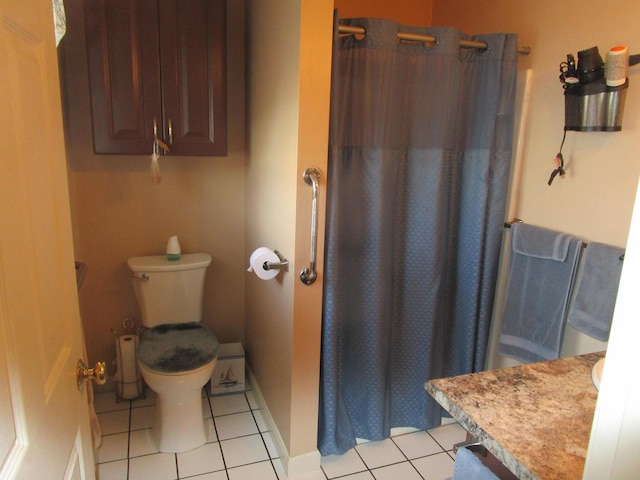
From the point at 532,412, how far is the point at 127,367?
2081 millimetres

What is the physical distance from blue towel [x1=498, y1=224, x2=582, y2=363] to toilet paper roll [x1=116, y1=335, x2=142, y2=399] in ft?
6.10

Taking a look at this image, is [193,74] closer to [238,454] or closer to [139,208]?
[139,208]

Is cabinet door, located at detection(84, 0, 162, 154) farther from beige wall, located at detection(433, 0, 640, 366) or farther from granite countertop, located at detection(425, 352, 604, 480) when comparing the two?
granite countertop, located at detection(425, 352, 604, 480)

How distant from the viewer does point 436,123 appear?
202cm

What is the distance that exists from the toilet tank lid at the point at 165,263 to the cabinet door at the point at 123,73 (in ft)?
1.87

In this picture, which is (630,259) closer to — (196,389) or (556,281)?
(556,281)

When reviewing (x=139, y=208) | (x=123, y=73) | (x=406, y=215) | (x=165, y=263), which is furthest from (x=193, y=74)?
(x=406, y=215)

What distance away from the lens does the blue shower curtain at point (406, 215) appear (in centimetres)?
192

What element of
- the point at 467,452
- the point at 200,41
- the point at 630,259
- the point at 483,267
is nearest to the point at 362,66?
the point at 200,41

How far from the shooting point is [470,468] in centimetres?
103

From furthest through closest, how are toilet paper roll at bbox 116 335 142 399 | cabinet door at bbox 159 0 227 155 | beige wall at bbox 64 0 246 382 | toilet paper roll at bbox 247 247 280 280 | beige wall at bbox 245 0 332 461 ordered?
toilet paper roll at bbox 116 335 142 399 → beige wall at bbox 64 0 246 382 → cabinet door at bbox 159 0 227 155 → toilet paper roll at bbox 247 247 280 280 → beige wall at bbox 245 0 332 461

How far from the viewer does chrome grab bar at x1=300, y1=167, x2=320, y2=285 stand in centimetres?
175

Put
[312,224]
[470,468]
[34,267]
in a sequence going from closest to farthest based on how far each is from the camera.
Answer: [34,267], [470,468], [312,224]

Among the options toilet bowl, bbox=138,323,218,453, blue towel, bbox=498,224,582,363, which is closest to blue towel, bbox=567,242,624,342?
blue towel, bbox=498,224,582,363
